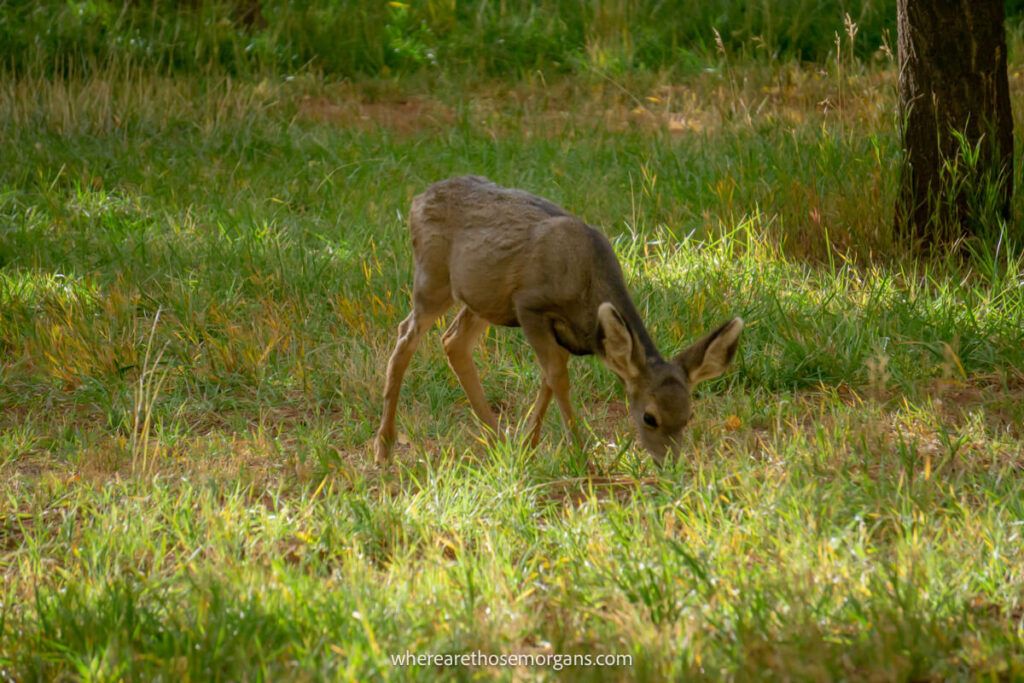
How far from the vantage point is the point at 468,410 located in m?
6.63

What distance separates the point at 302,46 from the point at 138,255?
538cm

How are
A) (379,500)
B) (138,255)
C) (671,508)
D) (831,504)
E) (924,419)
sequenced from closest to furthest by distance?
(831,504) → (671,508) → (379,500) → (924,419) → (138,255)

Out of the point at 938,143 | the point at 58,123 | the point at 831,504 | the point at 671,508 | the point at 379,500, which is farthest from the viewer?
the point at 58,123

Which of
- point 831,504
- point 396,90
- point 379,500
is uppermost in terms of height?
point 831,504

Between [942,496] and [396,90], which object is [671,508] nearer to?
[942,496]

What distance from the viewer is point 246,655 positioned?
364 centimetres

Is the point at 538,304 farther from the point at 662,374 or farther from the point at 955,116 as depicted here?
the point at 955,116

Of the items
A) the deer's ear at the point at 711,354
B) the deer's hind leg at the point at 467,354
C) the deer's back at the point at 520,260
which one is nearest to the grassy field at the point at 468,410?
the deer's hind leg at the point at 467,354

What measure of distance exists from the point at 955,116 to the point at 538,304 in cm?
331

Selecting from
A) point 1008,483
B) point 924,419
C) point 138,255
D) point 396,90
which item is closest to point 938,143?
point 924,419

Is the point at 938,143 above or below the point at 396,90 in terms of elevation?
above

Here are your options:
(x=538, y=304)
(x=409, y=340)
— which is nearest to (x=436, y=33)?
(x=409, y=340)

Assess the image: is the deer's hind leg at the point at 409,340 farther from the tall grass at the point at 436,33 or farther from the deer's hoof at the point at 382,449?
the tall grass at the point at 436,33

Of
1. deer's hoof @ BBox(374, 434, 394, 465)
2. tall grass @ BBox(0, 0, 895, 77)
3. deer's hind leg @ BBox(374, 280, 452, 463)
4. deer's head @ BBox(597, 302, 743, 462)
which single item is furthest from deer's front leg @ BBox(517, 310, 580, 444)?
tall grass @ BBox(0, 0, 895, 77)
